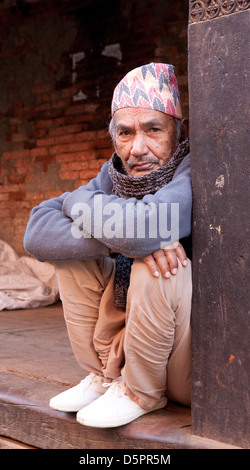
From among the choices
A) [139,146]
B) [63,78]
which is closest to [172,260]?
[139,146]

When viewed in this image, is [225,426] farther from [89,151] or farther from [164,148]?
[89,151]

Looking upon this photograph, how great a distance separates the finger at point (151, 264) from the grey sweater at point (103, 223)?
0.07 feet

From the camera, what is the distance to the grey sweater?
1668mm

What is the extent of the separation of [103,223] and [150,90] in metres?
0.52

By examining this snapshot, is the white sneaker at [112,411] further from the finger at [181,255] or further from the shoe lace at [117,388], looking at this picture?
the finger at [181,255]

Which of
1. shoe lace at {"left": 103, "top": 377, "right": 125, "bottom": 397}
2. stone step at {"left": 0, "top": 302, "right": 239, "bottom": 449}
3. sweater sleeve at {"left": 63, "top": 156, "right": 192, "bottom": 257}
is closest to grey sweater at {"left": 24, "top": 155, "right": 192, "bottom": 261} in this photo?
sweater sleeve at {"left": 63, "top": 156, "right": 192, "bottom": 257}

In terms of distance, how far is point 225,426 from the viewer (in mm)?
1654

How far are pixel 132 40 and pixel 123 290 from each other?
4185 mm

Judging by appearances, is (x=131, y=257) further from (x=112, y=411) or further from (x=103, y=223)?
(x=112, y=411)

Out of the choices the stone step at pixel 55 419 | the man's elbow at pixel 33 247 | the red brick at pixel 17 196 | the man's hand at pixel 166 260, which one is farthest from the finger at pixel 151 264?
the red brick at pixel 17 196

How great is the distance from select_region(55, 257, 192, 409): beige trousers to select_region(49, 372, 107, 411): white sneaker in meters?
0.05

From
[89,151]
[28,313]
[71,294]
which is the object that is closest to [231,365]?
[71,294]

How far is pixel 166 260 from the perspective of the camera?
5.46 feet

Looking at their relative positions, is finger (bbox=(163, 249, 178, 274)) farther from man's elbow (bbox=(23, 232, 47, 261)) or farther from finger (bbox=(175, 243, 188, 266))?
man's elbow (bbox=(23, 232, 47, 261))
